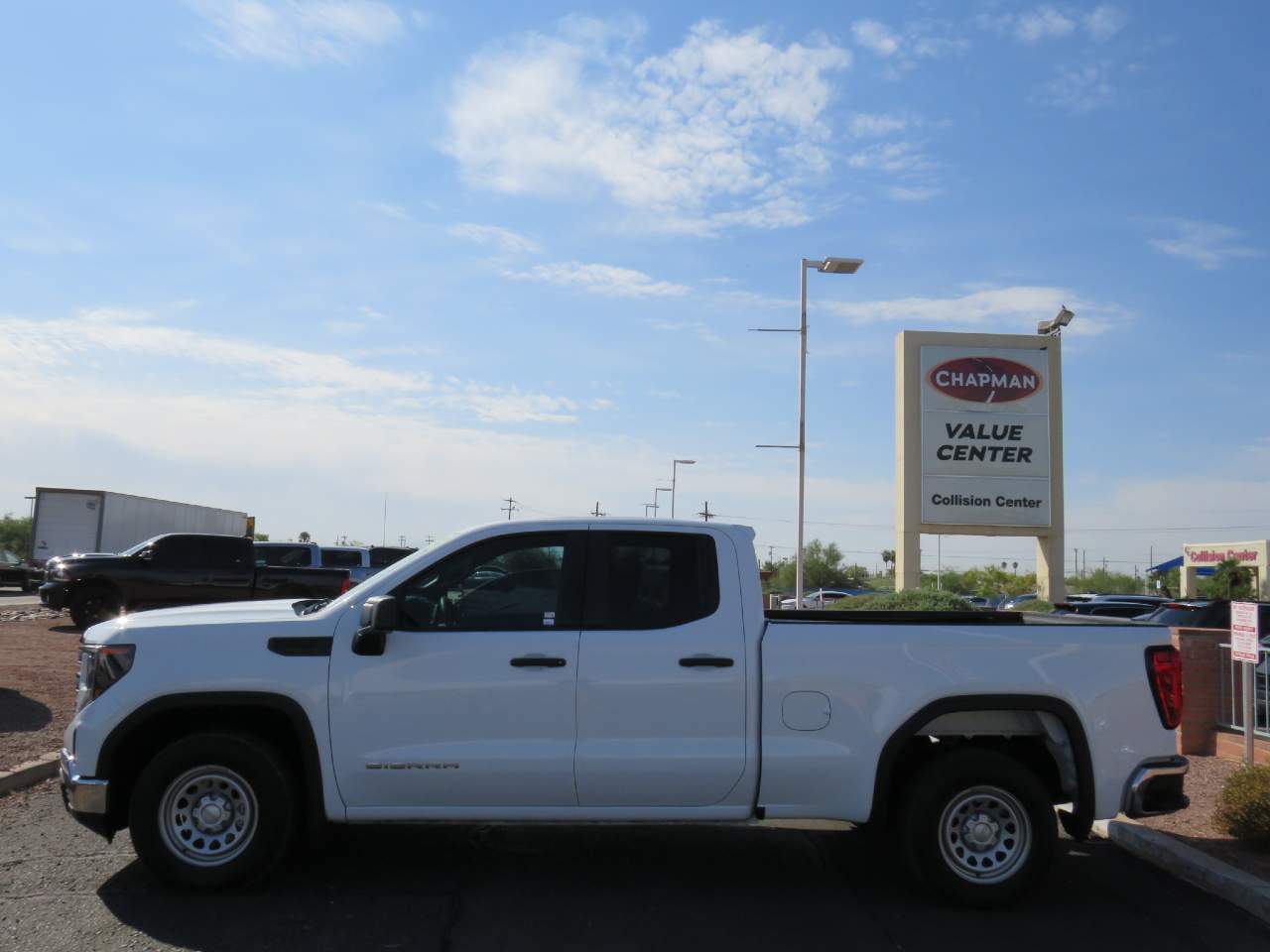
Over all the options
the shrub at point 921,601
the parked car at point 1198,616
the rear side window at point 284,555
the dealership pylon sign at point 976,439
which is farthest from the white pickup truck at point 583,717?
the dealership pylon sign at point 976,439

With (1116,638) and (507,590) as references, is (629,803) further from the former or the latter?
(1116,638)

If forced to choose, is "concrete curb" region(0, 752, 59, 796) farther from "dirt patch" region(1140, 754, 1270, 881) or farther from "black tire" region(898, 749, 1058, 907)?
"dirt patch" region(1140, 754, 1270, 881)

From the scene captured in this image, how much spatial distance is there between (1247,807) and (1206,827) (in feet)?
2.43

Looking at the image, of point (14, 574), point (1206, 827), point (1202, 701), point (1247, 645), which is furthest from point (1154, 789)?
point (14, 574)

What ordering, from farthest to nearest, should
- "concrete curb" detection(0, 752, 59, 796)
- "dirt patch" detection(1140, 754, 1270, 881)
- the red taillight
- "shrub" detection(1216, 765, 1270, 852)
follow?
"concrete curb" detection(0, 752, 59, 796)
"shrub" detection(1216, 765, 1270, 852)
"dirt patch" detection(1140, 754, 1270, 881)
the red taillight

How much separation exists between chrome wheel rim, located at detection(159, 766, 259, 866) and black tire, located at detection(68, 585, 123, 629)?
17.3 m

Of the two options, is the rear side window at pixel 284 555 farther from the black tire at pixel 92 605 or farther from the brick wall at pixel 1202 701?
the brick wall at pixel 1202 701

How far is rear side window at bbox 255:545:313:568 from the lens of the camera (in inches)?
910

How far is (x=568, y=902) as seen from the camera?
227 inches

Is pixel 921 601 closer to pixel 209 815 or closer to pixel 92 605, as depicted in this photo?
pixel 209 815

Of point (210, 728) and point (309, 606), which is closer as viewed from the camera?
point (210, 728)

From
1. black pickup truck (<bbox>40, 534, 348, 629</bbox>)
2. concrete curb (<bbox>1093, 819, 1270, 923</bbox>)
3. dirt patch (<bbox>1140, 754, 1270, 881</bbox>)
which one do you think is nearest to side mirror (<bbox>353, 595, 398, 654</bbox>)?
concrete curb (<bbox>1093, 819, 1270, 923</bbox>)

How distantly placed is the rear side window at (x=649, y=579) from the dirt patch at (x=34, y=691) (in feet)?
16.9

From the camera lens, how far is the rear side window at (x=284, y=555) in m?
23.1
